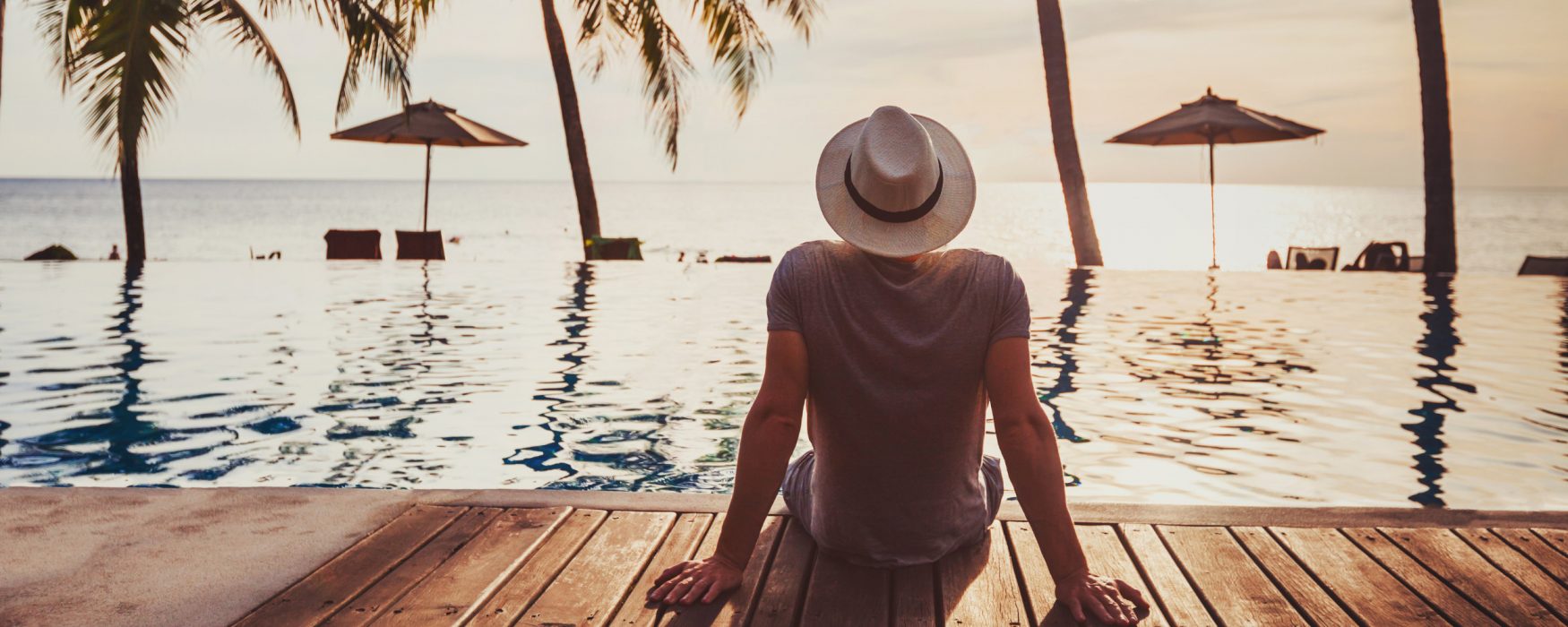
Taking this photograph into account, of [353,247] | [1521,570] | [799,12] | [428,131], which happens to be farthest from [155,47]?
[428,131]

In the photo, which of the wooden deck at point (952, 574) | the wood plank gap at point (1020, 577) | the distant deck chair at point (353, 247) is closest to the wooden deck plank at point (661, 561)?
the wooden deck at point (952, 574)

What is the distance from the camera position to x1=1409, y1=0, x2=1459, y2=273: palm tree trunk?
1460cm

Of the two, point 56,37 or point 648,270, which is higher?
point 56,37

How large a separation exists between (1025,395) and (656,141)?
46.1ft

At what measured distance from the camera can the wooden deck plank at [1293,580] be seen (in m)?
2.62

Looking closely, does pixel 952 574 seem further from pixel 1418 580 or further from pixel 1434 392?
pixel 1434 392

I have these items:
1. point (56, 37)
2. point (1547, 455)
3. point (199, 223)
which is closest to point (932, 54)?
point (56, 37)

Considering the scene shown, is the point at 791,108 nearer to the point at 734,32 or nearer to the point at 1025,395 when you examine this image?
the point at 734,32

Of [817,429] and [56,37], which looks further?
[56,37]

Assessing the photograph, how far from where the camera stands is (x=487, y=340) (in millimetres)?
9281

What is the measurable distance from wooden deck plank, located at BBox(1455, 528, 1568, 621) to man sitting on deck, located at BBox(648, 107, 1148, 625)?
1043mm

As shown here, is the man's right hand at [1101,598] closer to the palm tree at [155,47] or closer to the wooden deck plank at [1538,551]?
the wooden deck plank at [1538,551]

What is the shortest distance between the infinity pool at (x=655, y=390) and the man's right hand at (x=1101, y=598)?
2.66 metres

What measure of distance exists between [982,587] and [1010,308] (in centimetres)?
74
